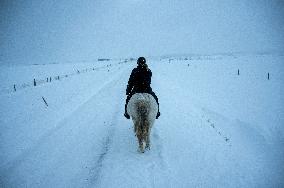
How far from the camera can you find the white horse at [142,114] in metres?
5.74

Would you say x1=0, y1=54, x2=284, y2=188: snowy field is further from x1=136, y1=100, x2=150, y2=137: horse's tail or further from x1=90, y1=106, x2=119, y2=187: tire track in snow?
x1=136, y1=100, x2=150, y2=137: horse's tail

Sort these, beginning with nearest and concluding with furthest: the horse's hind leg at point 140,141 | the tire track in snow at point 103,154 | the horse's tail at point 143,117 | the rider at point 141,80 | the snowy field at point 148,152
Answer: the tire track in snow at point 103,154 < the snowy field at point 148,152 < the horse's tail at point 143,117 < the horse's hind leg at point 140,141 < the rider at point 141,80

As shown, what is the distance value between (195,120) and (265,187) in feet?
13.3

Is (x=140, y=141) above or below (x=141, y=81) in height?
below

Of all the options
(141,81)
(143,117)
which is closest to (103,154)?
(143,117)

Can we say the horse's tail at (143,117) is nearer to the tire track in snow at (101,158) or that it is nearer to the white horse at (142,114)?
the white horse at (142,114)

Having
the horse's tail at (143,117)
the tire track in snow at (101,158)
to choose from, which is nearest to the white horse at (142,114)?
the horse's tail at (143,117)

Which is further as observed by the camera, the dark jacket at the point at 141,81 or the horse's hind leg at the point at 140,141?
the dark jacket at the point at 141,81

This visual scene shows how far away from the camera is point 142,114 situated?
5730 millimetres

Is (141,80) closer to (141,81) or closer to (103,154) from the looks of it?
(141,81)

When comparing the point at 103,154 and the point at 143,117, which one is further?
the point at 103,154

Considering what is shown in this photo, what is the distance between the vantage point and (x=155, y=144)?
6578 millimetres

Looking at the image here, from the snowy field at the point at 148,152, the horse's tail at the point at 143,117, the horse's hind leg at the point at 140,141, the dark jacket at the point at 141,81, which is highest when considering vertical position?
the dark jacket at the point at 141,81

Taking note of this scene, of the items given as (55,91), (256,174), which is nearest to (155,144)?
(256,174)
